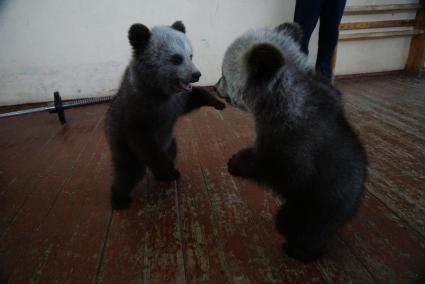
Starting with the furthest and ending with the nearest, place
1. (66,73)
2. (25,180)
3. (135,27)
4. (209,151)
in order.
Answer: (66,73) < (209,151) < (25,180) < (135,27)

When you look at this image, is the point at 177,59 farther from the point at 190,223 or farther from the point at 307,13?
the point at 307,13

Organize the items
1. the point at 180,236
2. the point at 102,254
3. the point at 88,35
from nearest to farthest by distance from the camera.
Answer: the point at 102,254 < the point at 180,236 < the point at 88,35

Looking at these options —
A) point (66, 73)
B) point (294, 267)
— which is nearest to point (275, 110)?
point (294, 267)

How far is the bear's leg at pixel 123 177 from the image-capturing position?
7.22 ft

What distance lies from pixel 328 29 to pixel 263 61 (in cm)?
313

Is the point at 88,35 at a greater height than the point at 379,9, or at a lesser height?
lesser

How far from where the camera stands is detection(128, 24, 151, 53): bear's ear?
2057 mm

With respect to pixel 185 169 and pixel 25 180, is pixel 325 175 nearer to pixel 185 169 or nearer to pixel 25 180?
pixel 185 169

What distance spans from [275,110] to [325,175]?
409 mm

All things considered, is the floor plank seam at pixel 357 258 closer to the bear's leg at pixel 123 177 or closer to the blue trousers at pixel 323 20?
the bear's leg at pixel 123 177

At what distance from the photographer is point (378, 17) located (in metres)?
5.41

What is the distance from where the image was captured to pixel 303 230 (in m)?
1.52

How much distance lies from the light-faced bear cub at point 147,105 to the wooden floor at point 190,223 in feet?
0.90

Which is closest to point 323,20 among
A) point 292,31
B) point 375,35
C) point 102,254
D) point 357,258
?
point 375,35
